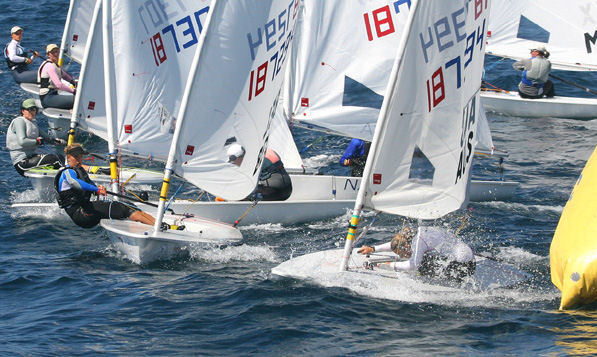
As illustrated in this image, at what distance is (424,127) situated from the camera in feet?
35.4

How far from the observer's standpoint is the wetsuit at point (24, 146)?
15.4 meters

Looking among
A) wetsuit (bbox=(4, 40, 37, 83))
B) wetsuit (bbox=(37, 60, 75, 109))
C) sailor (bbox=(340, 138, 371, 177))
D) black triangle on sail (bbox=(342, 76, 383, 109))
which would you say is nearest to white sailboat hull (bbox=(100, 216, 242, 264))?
sailor (bbox=(340, 138, 371, 177))

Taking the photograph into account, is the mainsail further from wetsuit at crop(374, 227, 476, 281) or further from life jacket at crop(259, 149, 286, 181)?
life jacket at crop(259, 149, 286, 181)

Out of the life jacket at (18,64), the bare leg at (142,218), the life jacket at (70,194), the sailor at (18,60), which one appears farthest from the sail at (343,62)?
the life jacket at (18,64)

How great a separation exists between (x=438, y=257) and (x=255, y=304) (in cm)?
230

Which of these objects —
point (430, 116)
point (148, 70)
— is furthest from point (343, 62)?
point (430, 116)

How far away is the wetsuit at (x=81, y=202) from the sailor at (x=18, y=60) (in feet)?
31.2

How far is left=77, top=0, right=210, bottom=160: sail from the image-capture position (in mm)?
14023

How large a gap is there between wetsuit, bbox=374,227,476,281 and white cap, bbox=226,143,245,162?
3.17 metres

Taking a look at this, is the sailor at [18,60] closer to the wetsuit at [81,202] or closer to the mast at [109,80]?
the mast at [109,80]

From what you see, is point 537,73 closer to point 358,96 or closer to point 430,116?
point 358,96

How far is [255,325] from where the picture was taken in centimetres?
1006

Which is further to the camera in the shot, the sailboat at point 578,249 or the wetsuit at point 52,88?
the wetsuit at point 52,88

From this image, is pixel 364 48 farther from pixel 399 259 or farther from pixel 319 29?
pixel 399 259
